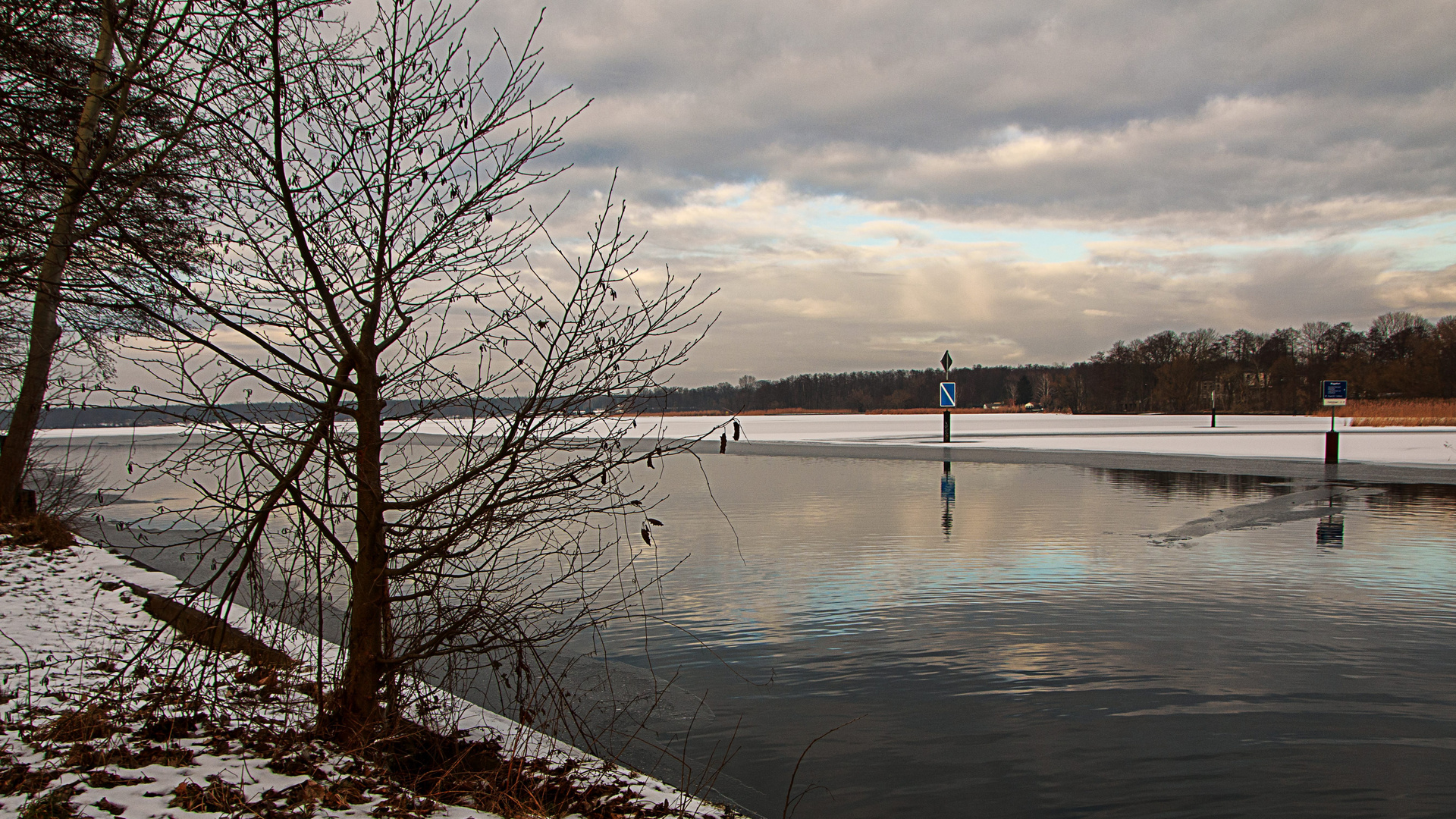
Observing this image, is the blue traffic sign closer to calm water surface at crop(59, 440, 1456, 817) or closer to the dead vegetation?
calm water surface at crop(59, 440, 1456, 817)

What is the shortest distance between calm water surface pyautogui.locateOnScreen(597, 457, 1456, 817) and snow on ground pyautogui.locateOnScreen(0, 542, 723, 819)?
3.84ft

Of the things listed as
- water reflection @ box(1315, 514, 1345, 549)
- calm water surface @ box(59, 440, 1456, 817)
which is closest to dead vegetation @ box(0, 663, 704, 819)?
calm water surface @ box(59, 440, 1456, 817)

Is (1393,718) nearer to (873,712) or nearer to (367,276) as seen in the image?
(873,712)

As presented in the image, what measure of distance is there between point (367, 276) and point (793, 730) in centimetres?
361

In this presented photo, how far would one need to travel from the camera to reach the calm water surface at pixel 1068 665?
4.78 meters

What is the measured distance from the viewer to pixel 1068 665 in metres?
6.78

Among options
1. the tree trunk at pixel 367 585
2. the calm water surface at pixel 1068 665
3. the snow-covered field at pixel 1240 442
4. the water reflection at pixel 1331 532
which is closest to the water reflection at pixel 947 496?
the calm water surface at pixel 1068 665

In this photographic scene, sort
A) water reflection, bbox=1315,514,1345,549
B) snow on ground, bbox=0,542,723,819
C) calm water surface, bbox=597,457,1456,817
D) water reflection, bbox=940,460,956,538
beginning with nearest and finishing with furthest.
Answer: snow on ground, bbox=0,542,723,819 < calm water surface, bbox=597,457,1456,817 < water reflection, bbox=1315,514,1345,549 < water reflection, bbox=940,460,956,538

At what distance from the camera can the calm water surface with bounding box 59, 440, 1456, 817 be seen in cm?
478

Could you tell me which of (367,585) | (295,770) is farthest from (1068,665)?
(295,770)

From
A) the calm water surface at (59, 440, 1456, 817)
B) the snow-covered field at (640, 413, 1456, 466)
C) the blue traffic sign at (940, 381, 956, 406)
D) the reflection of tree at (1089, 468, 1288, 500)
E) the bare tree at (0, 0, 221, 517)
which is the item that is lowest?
the calm water surface at (59, 440, 1456, 817)

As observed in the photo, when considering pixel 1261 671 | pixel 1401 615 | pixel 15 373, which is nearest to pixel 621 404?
pixel 1261 671

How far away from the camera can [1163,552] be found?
11.3 metres

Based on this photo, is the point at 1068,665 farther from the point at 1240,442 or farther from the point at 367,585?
the point at 1240,442
